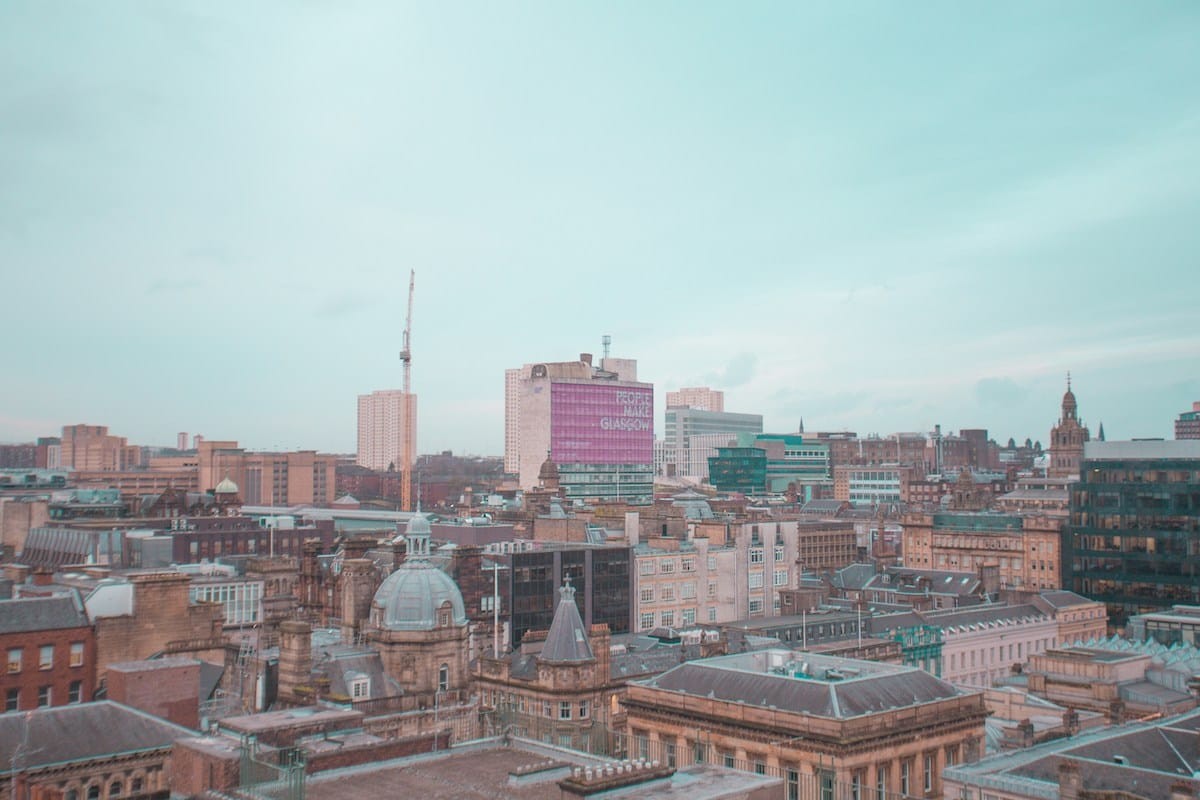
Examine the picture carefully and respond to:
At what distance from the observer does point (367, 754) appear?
38.2 metres

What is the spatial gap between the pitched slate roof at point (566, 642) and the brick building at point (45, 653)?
89.8ft

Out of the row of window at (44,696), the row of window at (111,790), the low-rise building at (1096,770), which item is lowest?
the low-rise building at (1096,770)

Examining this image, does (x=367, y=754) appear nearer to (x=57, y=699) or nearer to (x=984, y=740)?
(x=57, y=699)

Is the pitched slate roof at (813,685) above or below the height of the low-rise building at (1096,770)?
above

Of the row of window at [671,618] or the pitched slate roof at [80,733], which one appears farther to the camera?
the row of window at [671,618]

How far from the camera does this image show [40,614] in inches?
2472

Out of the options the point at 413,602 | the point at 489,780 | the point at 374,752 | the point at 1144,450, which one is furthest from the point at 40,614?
the point at 1144,450

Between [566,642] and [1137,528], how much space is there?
9033 centimetres

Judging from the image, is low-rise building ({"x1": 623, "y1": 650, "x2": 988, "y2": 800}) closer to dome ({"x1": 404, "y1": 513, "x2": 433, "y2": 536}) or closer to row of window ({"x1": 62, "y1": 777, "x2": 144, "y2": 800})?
dome ({"x1": 404, "y1": 513, "x2": 433, "y2": 536})

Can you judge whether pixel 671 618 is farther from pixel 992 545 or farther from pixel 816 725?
pixel 992 545

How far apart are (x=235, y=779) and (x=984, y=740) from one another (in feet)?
145

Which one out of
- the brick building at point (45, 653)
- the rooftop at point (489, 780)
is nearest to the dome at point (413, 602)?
the brick building at point (45, 653)

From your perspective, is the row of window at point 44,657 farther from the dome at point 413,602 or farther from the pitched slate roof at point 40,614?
the dome at point 413,602

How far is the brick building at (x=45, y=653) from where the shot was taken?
198 ft
